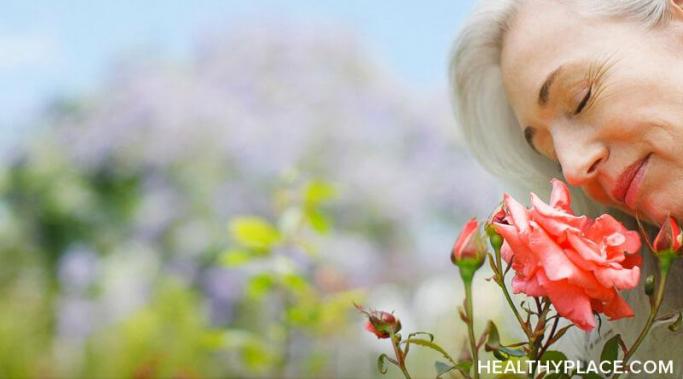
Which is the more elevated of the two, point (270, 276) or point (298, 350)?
point (298, 350)

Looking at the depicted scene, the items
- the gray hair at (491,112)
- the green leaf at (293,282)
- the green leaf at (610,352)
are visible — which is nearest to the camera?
the green leaf at (610,352)

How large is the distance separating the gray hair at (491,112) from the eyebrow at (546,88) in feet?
0.63

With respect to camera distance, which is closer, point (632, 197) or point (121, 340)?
point (632, 197)

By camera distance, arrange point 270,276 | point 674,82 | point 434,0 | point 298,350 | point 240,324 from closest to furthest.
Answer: point 674,82 < point 270,276 < point 298,350 < point 240,324 < point 434,0

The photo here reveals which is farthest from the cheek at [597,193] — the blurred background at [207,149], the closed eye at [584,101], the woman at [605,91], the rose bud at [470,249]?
the blurred background at [207,149]

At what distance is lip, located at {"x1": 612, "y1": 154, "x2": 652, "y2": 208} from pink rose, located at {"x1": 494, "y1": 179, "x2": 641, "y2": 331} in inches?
12.3

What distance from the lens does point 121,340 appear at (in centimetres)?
265

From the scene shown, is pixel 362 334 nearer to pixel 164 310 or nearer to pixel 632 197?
pixel 164 310

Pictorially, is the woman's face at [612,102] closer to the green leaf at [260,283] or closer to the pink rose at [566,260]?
the pink rose at [566,260]

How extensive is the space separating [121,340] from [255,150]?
1.42 meters

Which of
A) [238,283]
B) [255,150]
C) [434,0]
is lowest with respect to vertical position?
[238,283]

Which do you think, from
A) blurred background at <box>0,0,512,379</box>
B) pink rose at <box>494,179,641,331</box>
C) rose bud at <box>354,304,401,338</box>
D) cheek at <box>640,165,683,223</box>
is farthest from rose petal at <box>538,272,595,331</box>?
blurred background at <box>0,0,512,379</box>

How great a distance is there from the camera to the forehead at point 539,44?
1271mm

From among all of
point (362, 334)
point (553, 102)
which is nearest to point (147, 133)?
point (362, 334)
